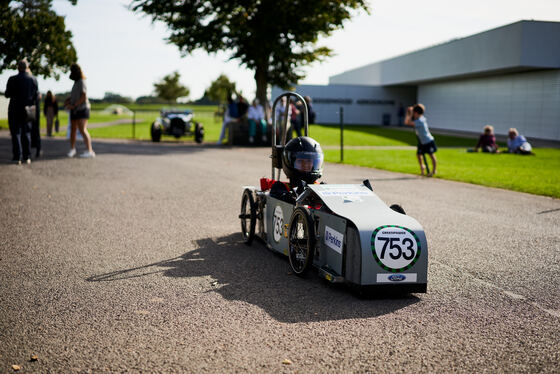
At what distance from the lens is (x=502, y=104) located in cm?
4025

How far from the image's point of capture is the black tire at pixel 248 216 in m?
6.57

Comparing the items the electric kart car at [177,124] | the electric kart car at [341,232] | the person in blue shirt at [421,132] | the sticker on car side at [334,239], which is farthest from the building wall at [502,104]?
the sticker on car side at [334,239]

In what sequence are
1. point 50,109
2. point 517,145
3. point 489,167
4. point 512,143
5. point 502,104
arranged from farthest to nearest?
point 502,104, point 50,109, point 512,143, point 517,145, point 489,167

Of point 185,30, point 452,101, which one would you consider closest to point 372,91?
point 452,101

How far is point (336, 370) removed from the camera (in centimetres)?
335

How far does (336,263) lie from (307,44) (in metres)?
28.2

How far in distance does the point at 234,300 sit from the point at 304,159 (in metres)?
1.86

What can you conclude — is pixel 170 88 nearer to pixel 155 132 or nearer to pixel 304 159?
pixel 155 132

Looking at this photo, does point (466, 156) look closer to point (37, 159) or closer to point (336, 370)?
point (37, 159)

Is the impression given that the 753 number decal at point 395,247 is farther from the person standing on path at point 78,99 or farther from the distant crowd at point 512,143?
the distant crowd at point 512,143

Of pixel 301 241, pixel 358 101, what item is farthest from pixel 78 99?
pixel 358 101

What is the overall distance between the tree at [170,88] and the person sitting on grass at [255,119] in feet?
247

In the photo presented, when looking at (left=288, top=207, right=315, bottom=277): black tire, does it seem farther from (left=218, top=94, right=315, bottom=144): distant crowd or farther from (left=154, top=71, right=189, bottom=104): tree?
(left=154, top=71, right=189, bottom=104): tree

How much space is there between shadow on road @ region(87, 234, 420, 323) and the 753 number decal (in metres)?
0.31
